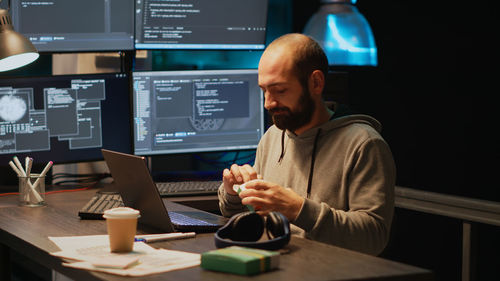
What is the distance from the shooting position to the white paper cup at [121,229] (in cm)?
180

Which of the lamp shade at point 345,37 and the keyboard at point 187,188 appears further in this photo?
the lamp shade at point 345,37

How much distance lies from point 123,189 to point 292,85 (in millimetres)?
601

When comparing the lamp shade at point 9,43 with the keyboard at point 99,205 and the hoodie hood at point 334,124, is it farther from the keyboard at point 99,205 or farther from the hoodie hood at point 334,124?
the hoodie hood at point 334,124

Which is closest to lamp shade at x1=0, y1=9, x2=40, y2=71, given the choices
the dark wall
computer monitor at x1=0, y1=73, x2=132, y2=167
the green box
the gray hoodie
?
computer monitor at x1=0, y1=73, x2=132, y2=167

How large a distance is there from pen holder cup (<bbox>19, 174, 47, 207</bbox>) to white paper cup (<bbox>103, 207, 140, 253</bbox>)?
0.89 meters

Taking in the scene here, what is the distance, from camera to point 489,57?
3238 mm

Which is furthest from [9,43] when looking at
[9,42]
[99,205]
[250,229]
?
[250,229]

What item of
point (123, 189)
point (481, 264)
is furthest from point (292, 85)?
point (481, 264)

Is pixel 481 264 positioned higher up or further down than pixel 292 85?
further down

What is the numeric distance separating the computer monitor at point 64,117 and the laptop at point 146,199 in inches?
36.7

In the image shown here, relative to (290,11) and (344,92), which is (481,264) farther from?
(290,11)

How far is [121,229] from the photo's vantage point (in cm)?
180

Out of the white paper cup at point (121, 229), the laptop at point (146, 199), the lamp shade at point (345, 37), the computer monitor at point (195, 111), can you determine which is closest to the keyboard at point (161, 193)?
the laptop at point (146, 199)

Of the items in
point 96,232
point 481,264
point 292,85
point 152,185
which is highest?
point 292,85
